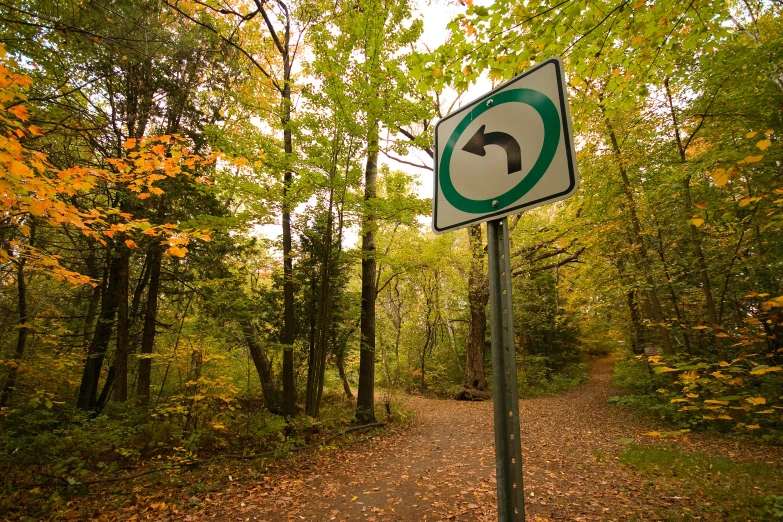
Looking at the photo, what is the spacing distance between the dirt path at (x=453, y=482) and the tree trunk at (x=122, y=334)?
5293 mm

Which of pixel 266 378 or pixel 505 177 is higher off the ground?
pixel 505 177

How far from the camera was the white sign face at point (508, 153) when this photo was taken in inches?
45.9

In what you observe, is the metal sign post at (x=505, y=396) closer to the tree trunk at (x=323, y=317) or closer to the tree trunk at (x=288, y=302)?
the tree trunk at (x=323, y=317)

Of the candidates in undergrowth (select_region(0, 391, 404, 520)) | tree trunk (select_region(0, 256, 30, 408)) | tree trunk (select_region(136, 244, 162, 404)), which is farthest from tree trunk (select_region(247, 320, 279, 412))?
tree trunk (select_region(0, 256, 30, 408))

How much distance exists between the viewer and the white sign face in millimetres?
1167

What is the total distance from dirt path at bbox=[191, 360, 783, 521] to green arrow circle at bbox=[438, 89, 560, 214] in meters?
4.31

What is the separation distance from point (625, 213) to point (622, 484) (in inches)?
279

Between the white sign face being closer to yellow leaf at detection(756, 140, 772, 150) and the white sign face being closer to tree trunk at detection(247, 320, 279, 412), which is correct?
yellow leaf at detection(756, 140, 772, 150)

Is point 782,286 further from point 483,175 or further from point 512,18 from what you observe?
point 483,175

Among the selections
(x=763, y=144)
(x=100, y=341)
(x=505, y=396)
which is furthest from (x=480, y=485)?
(x=100, y=341)

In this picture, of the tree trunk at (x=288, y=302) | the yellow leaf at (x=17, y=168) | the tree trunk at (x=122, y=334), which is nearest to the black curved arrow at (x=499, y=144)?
the yellow leaf at (x=17, y=168)

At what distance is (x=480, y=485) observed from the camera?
4918 millimetres

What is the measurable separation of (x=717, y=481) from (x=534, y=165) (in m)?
6.34

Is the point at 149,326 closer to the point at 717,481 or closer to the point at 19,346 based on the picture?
the point at 19,346
